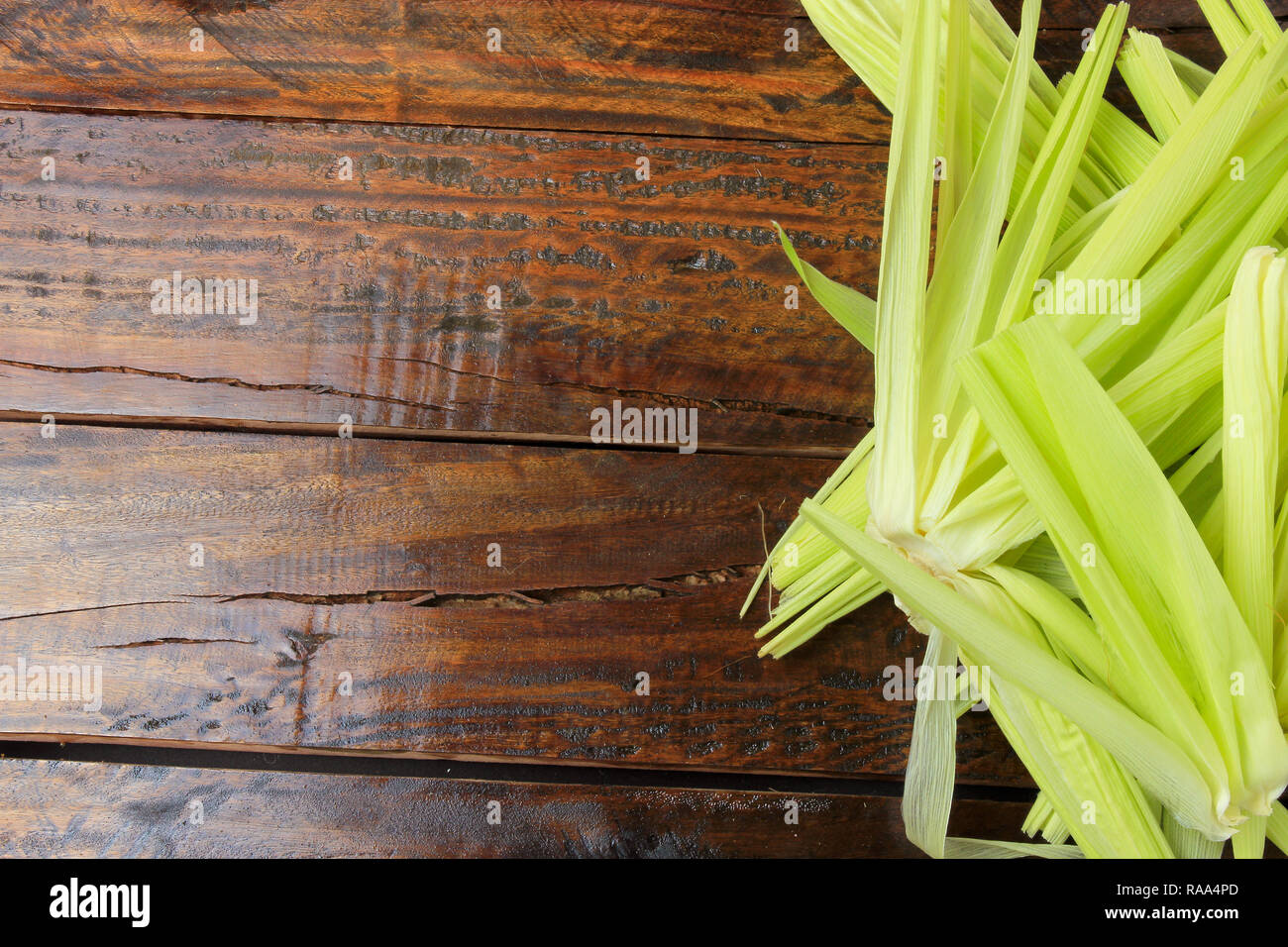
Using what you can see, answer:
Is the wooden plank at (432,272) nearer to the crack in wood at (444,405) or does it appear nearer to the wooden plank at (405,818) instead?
the crack in wood at (444,405)

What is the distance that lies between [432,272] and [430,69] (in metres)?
0.24

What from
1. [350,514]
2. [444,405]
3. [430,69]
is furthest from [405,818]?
[430,69]

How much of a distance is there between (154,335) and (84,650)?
354mm

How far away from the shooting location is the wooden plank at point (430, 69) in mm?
934

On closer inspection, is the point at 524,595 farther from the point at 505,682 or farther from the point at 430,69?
the point at 430,69

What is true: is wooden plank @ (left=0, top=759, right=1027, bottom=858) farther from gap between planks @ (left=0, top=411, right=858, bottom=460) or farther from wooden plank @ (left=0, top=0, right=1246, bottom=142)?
wooden plank @ (left=0, top=0, right=1246, bottom=142)

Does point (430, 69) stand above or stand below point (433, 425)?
above

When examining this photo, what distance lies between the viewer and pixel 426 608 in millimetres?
881

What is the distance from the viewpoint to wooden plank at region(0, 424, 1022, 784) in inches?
34.1

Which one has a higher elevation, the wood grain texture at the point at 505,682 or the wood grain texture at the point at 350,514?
the wood grain texture at the point at 350,514

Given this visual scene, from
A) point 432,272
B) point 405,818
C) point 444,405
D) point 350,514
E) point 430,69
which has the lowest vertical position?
point 405,818

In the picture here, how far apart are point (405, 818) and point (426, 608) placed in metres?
0.22

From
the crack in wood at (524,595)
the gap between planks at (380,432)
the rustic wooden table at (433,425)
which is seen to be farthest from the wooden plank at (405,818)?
the gap between planks at (380,432)
